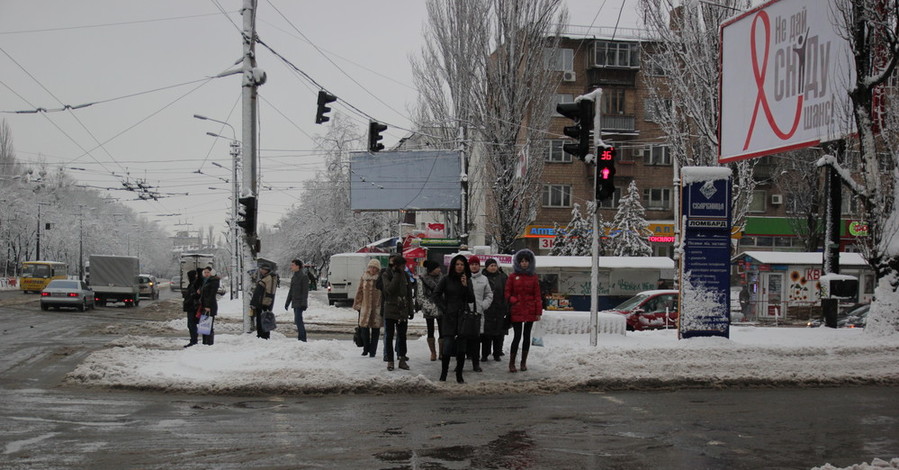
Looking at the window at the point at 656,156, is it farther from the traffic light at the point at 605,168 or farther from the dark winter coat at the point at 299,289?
the traffic light at the point at 605,168

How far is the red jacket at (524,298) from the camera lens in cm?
1195

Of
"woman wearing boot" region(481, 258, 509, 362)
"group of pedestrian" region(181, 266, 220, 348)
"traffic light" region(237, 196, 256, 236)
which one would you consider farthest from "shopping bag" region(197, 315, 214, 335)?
"woman wearing boot" region(481, 258, 509, 362)

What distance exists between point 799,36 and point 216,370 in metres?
14.5

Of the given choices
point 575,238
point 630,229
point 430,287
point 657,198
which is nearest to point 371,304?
point 430,287

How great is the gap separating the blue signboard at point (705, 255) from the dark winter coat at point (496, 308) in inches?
177

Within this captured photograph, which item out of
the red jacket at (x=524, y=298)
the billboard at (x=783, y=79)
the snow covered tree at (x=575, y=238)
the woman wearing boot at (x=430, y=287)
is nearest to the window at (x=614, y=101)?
the snow covered tree at (x=575, y=238)

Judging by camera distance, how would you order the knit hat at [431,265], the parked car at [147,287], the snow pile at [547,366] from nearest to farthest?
1. the snow pile at [547,366]
2. the knit hat at [431,265]
3. the parked car at [147,287]

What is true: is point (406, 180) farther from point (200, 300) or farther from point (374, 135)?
point (200, 300)

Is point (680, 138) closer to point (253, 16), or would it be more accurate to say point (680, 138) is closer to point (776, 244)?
point (253, 16)

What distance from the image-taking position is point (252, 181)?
16.7m

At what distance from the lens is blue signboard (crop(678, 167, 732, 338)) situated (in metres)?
15.1

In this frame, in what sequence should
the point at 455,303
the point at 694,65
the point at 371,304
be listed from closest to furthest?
the point at 455,303 → the point at 371,304 → the point at 694,65

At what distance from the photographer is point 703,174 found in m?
15.4

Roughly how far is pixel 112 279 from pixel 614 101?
3268 cm
